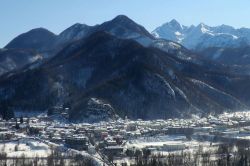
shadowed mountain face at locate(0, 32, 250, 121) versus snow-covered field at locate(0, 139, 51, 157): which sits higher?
shadowed mountain face at locate(0, 32, 250, 121)

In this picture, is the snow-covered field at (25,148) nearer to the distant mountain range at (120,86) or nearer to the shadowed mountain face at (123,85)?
the shadowed mountain face at (123,85)

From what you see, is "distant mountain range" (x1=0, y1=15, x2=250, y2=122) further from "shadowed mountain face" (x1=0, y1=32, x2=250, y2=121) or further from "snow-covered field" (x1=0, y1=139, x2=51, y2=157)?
"snow-covered field" (x1=0, y1=139, x2=51, y2=157)

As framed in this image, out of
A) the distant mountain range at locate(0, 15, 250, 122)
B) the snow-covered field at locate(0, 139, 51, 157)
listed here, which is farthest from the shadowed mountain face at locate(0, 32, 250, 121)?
the snow-covered field at locate(0, 139, 51, 157)

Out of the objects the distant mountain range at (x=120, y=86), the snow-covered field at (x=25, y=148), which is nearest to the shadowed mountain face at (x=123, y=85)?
the distant mountain range at (x=120, y=86)

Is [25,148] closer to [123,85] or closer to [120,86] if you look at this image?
[120,86]

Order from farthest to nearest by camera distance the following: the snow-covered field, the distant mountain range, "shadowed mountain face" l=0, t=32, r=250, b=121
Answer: "shadowed mountain face" l=0, t=32, r=250, b=121
the distant mountain range
the snow-covered field

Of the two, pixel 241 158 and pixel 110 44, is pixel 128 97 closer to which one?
pixel 110 44

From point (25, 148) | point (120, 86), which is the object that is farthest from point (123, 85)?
point (25, 148)

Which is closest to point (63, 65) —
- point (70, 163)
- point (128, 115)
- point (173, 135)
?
point (128, 115)
